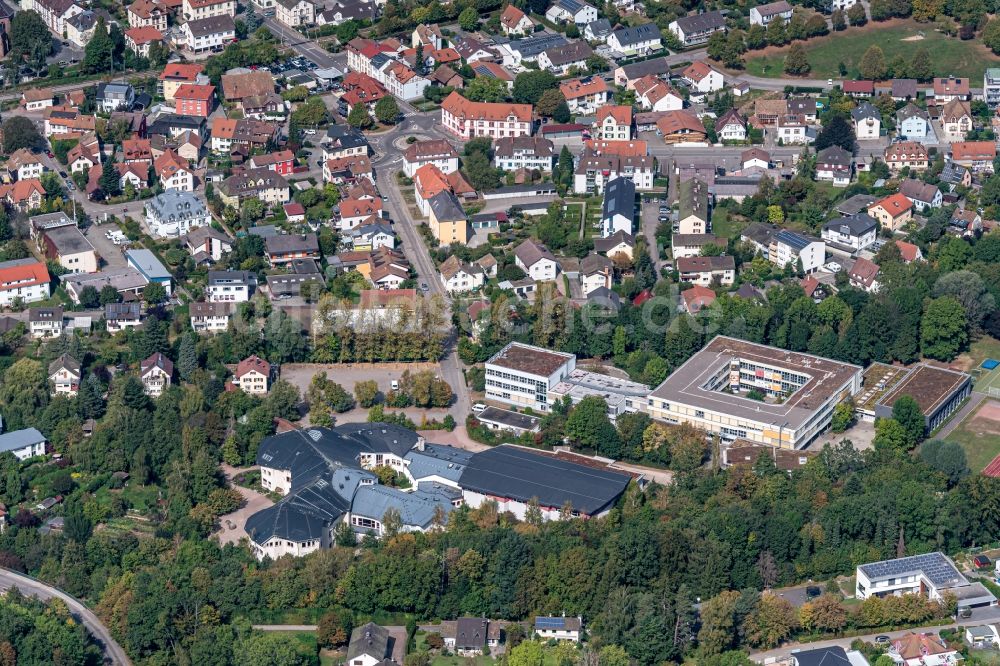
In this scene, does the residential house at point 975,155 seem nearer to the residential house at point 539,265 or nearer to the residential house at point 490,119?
the residential house at point 490,119

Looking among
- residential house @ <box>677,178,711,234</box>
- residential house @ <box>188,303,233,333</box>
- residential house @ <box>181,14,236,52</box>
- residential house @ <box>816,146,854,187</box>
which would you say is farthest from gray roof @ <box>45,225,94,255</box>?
residential house @ <box>816,146,854,187</box>

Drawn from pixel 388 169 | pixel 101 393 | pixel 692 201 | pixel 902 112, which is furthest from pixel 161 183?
pixel 902 112

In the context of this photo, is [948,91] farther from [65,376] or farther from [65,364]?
[65,376]

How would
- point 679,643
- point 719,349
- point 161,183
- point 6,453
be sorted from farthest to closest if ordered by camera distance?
point 161,183
point 719,349
point 6,453
point 679,643

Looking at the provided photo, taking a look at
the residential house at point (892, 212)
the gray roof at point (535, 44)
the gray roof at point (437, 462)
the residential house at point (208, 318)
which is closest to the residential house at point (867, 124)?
the residential house at point (892, 212)

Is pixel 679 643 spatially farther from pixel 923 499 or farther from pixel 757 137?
pixel 757 137

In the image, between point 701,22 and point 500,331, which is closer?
point 500,331

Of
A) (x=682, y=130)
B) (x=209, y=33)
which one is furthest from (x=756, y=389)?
(x=209, y=33)
